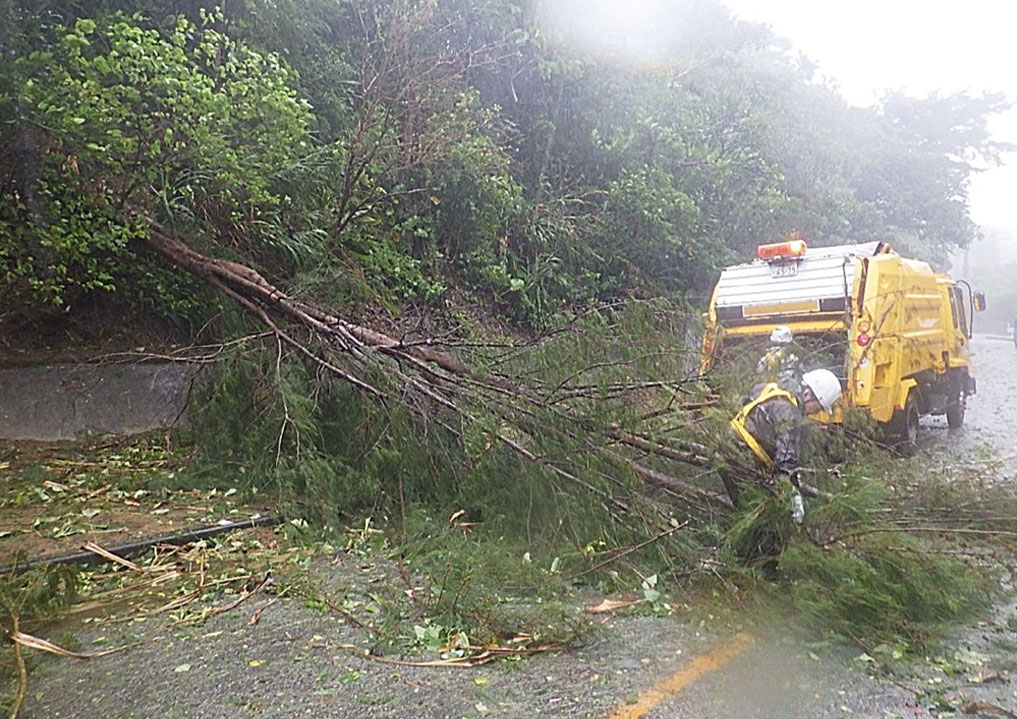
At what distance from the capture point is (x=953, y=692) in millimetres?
3150

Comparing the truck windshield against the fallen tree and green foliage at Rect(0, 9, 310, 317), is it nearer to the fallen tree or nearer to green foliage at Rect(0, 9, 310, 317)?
the fallen tree

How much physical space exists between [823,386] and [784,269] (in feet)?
13.2

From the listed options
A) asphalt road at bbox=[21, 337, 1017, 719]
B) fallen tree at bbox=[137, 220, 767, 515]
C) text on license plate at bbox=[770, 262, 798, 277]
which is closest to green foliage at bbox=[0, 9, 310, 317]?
fallen tree at bbox=[137, 220, 767, 515]

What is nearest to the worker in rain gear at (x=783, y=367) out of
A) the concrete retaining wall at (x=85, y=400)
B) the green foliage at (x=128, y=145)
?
the green foliage at (x=128, y=145)

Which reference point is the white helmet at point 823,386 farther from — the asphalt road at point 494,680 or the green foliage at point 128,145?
the green foliage at point 128,145

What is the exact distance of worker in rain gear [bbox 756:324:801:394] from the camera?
4824 mm

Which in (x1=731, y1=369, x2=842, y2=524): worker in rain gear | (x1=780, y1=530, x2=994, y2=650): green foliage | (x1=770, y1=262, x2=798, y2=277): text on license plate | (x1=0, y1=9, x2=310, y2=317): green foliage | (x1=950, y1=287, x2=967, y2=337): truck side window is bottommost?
(x1=780, y1=530, x2=994, y2=650): green foliage

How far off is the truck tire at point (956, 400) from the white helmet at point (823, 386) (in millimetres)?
6089

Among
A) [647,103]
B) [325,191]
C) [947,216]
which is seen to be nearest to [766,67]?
[947,216]

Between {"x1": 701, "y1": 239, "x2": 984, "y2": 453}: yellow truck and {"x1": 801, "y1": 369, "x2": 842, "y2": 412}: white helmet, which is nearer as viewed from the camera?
{"x1": 801, "y1": 369, "x2": 842, "y2": 412}: white helmet

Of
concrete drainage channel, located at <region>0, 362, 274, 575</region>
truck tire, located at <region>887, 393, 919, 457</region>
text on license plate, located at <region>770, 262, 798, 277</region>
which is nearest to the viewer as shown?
concrete drainage channel, located at <region>0, 362, 274, 575</region>

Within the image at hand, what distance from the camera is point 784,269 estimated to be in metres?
8.65

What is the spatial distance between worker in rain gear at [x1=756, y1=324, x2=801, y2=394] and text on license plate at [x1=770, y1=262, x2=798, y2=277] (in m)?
3.57

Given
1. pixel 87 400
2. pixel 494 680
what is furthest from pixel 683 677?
pixel 87 400
